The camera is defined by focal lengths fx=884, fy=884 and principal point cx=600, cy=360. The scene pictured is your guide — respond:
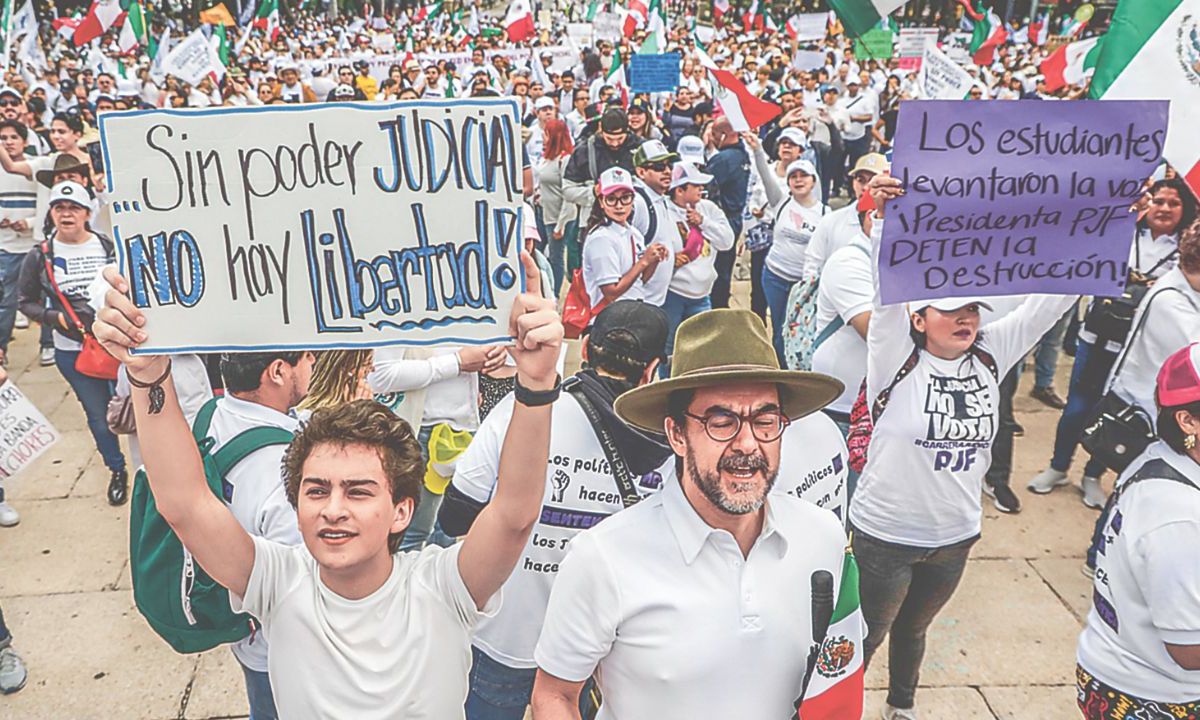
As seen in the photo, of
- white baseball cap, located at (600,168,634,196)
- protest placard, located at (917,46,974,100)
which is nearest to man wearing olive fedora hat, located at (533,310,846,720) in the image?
white baseball cap, located at (600,168,634,196)

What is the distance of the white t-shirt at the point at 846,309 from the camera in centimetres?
401

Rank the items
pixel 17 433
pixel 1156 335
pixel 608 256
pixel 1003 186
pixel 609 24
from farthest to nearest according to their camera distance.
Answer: pixel 609 24 < pixel 608 256 < pixel 1156 335 < pixel 17 433 < pixel 1003 186

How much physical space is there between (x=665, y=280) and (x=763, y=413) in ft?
12.0

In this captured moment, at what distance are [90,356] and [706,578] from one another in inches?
166

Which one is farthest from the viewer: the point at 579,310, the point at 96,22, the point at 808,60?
the point at 808,60

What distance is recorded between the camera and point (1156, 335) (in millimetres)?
3908

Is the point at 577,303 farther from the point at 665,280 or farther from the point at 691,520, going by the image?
the point at 691,520

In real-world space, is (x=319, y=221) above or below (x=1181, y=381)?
above

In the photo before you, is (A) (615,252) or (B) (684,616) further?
(A) (615,252)

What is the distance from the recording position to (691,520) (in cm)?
190

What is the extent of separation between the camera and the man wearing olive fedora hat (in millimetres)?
1856

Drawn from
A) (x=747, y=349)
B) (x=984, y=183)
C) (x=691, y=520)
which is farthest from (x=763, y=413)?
(x=984, y=183)

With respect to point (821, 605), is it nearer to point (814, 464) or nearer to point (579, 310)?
point (814, 464)

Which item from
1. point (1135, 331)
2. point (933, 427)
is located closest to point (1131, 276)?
point (1135, 331)
